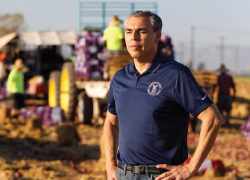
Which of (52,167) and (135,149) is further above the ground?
(135,149)

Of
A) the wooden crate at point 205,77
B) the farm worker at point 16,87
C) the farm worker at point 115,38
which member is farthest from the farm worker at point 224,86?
the farm worker at point 16,87

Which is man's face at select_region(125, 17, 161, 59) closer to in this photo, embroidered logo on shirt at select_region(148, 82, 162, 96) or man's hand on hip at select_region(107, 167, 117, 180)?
embroidered logo on shirt at select_region(148, 82, 162, 96)

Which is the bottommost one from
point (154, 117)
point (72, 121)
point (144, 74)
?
point (72, 121)

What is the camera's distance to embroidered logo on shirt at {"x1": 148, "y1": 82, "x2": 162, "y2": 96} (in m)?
2.36

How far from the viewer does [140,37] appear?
2.45 m

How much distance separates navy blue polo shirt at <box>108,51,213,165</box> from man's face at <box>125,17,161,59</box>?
0.10m

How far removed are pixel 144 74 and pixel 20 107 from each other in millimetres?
10891

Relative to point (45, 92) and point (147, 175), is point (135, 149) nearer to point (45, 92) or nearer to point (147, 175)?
point (147, 175)

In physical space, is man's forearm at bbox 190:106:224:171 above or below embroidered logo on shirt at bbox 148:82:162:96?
below

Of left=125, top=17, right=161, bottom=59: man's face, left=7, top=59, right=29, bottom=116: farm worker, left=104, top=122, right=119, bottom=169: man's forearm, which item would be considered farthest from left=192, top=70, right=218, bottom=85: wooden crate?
left=125, top=17, right=161, bottom=59: man's face

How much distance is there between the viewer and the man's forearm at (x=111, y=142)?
273 cm

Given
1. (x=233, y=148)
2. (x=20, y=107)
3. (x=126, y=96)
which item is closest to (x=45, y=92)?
(x=20, y=107)

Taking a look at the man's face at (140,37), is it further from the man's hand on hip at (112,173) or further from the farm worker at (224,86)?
the farm worker at (224,86)

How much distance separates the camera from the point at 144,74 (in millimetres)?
2459
